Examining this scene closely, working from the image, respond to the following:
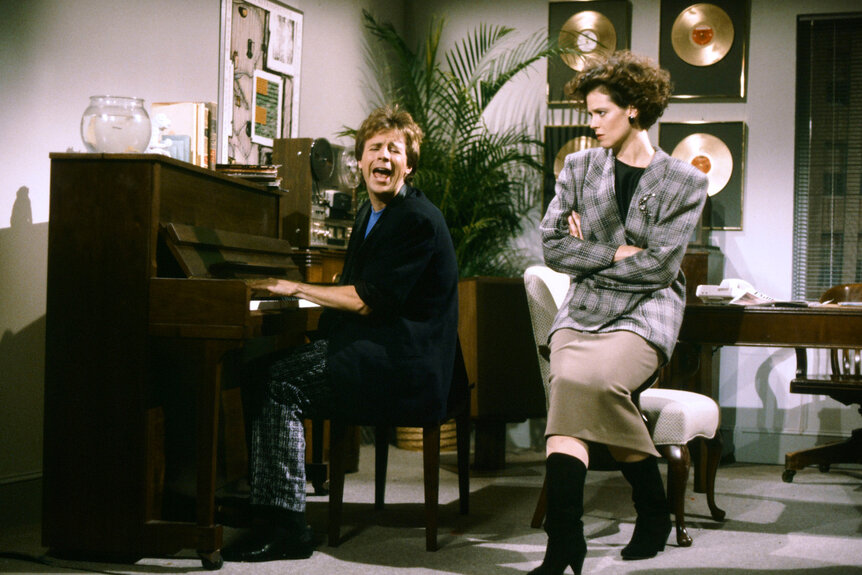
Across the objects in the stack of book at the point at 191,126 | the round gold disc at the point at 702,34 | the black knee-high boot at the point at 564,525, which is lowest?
the black knee-high boot at the point at 564,525

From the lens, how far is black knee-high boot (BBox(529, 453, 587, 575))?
7.27ft

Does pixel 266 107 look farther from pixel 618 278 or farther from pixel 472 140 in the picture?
pixel 618 278

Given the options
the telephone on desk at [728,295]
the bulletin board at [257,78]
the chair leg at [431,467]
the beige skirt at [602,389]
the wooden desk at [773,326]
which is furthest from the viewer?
the bulletin board at [257,78]

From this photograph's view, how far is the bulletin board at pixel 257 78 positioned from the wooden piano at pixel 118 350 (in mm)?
1485

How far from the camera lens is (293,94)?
4.52 m

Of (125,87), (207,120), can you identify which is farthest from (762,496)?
(125,87)

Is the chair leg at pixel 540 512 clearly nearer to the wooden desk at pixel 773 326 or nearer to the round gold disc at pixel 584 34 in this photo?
the wooden desk at pixel 773 326

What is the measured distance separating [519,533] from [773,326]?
Result: 1124mm

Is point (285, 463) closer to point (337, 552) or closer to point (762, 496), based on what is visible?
point (337, 552)

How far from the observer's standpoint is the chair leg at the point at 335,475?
106 inches

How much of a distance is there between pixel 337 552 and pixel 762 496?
2.03 meters

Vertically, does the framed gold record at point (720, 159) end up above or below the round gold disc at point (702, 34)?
below

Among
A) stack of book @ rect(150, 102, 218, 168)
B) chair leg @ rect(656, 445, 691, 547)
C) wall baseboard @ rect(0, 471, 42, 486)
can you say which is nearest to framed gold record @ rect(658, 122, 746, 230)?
chair leg @ rect(656, 445, 691, 547)

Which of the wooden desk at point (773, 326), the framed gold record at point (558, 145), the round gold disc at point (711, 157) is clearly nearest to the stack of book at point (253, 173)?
the wooden desk at point (773, 326)
